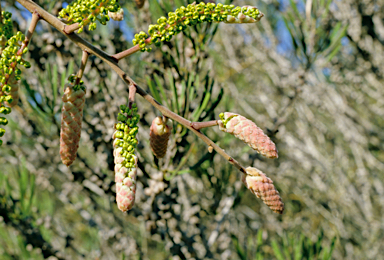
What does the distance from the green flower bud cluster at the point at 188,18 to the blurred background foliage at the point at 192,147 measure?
0.78 ft

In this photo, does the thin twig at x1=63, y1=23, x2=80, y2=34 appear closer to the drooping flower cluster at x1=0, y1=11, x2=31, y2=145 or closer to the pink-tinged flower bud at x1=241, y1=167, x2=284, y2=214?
the drooping flower cluster at x1=0, y1=11, x2=31, y2=145

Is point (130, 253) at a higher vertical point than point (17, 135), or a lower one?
lower

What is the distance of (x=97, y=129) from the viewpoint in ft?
3.02

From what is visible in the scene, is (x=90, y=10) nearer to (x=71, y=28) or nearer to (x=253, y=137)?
(x=71, y=28)

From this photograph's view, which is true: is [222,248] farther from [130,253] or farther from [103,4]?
[103,4]

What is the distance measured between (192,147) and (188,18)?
38cm

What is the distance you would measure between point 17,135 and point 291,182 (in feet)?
5.11

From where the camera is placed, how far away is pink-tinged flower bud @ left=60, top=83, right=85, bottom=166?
0.37 m

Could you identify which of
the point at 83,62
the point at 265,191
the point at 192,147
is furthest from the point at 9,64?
the point at 192,147

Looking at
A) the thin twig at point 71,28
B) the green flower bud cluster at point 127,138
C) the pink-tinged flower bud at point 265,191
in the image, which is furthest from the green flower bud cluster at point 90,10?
the pink-tinged flower bud at point 265,191

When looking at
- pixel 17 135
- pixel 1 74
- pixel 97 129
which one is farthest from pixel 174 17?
pixel 17 135

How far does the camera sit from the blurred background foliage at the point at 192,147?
32.4 inches

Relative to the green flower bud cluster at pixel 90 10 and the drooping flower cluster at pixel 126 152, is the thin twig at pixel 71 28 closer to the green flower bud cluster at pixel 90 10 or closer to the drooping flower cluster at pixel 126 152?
the green flower bud cluster at pixel 90 10

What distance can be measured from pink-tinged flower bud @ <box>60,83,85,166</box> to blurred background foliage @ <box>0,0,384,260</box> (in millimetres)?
242
